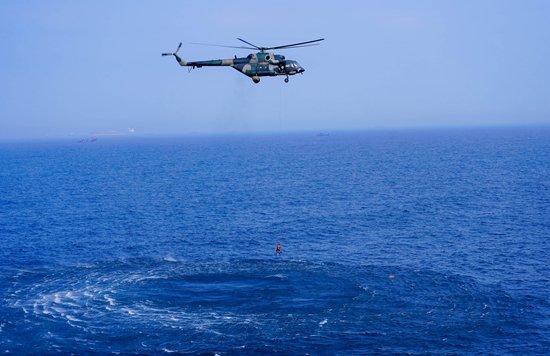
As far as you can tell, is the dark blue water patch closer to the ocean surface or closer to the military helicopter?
the ocean surface

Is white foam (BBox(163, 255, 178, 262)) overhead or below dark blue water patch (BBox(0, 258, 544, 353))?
overhead

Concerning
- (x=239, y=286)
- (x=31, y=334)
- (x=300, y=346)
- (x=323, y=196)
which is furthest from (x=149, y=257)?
(x=323, y=196)

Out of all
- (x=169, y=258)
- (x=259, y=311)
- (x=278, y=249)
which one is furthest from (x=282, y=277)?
(x=169, y=258)

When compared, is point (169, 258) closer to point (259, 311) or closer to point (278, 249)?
point (278, 249)

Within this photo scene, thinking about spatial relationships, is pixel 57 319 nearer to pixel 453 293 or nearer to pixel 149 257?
pixel 149 257

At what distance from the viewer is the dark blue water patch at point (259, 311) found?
2768 inches

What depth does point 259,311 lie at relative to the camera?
80250mm

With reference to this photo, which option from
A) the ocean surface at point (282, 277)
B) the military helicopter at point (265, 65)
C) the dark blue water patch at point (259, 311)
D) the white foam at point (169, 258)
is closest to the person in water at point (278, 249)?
the ocean surface at point (282, 277)

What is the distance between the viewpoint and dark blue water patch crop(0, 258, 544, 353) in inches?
2768

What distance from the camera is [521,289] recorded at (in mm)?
87000

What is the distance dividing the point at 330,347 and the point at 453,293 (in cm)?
2773

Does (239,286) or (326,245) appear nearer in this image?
(239,286)

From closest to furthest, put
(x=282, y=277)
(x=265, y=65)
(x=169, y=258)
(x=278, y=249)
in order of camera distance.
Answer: (x=265, y=65)
(x=282, y=277)
(x=278, y=249)
(x=169, y=258)

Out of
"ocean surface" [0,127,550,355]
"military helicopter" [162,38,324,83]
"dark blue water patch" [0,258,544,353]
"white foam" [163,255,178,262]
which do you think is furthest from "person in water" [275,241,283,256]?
"military helicopter" [162,38,324,83]
